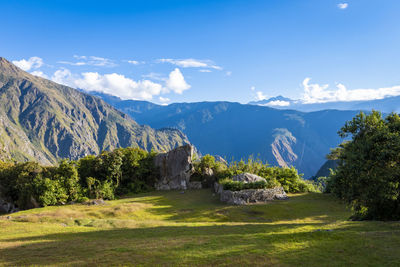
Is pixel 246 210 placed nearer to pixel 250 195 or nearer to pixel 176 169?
pixel 250 195

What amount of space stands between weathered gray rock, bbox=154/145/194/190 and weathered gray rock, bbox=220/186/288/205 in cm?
1617

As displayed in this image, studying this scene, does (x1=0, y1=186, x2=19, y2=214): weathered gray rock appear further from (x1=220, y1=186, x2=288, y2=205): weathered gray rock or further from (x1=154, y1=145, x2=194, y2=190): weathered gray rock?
(x1=220, y1=186, x2=288, y2=205): weathered gray rock

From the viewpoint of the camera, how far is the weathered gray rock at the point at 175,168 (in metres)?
61.7

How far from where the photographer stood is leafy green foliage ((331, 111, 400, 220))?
22266 mm

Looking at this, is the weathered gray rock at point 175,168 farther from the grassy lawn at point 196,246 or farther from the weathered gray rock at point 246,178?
the grassy lawn at point 196,246

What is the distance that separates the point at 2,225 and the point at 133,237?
48.5ft

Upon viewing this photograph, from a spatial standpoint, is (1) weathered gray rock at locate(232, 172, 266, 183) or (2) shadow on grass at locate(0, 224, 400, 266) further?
(1) weathered gray rock at locate(232, 172, 266, 183)

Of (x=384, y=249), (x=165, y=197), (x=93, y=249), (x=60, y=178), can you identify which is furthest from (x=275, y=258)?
(x=60, y=178)

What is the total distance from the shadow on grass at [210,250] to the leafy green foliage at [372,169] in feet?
17.5

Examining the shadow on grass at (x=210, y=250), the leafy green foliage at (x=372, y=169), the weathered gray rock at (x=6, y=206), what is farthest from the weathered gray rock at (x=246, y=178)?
the weathered gray rock at (x=6, y=206)

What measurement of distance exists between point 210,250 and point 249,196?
104ft

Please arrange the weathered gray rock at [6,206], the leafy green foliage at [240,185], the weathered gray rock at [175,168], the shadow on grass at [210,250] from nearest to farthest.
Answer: the shadow on grass at [210,250] < the leafy green foliage at [240,185] < the weathered gray rock at [6,206] < the weathered gray rock at [175,168]

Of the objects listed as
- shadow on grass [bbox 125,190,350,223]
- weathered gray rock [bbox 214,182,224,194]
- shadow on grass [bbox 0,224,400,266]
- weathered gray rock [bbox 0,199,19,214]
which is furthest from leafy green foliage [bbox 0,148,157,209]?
shadow on grass [bbox 0,224,400,266]

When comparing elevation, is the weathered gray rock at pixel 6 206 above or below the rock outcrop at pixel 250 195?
below
